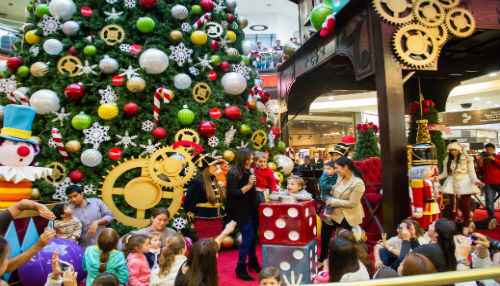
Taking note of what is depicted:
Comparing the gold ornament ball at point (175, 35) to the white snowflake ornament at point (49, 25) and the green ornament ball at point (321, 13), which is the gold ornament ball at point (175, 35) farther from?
the green ornament ball at point (321, 13)

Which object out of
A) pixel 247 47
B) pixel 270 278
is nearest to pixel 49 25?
pixel 247 47

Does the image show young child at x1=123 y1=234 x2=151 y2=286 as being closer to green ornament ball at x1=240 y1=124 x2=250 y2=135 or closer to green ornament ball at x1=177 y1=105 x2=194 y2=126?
green ornament ball at x1=177 y1=105 x2=194 y2=126

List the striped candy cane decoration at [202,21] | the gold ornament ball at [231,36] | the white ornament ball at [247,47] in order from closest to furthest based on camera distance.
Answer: the striped candy cane decoration at [202,21]
the gold ornament ball at [231,36]
the white ornament ball at [247,47]

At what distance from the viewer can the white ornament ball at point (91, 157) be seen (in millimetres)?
4816

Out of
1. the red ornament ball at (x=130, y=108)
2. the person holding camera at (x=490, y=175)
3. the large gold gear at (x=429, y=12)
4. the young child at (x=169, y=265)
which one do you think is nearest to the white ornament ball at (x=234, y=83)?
the red ornament ball at (x=130, y=108)

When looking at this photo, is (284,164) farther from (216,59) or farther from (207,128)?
(216,59)

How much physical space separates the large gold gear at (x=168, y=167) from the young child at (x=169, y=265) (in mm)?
2330

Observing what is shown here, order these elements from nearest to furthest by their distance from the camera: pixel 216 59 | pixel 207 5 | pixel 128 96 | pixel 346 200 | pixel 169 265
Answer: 1. pixel 169 265
2. pixel 346 200
3. pixel 128 96
4. pixel 216 59
5. pixel 207 5

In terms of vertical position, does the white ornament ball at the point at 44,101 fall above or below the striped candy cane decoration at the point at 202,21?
below

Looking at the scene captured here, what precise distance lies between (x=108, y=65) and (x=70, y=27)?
100cm

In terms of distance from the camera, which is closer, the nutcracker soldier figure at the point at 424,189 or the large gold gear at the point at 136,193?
the nutcracker soldier figure at the point at 424,189

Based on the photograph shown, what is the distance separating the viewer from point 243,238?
364 centimetres

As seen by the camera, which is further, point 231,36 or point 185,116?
point 231,36

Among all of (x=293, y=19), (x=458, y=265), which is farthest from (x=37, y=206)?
(x=293, y=19)
